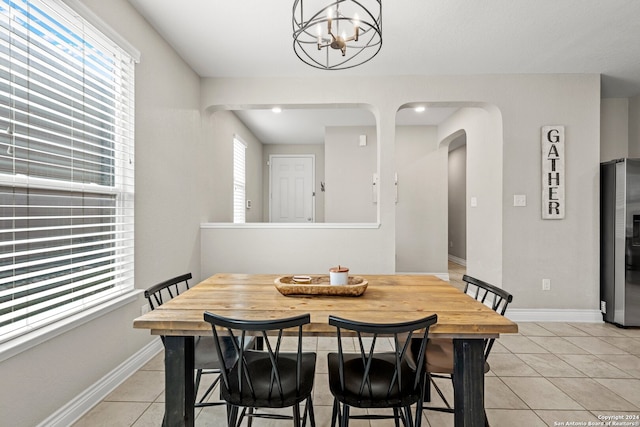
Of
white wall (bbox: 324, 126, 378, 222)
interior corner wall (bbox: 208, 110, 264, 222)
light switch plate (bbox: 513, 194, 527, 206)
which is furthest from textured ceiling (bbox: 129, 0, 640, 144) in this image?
white wall (bbox: 324, 126, 378, 222)

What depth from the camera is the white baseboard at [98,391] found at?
177 centimetres

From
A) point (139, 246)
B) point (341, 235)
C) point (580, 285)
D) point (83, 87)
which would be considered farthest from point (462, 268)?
point (83, 87)

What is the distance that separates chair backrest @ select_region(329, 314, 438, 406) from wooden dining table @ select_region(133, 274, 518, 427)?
0.33ft

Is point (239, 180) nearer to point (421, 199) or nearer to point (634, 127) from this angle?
point (421, 199)

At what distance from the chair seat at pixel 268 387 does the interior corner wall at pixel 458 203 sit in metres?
6.35

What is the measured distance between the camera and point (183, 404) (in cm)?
141

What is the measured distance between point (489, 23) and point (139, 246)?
3.17 meters

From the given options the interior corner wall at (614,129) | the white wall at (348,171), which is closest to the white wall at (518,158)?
the interior corner wall at (614,129)

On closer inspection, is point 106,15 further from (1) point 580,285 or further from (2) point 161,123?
(1) point 580,285

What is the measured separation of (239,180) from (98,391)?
3796mm

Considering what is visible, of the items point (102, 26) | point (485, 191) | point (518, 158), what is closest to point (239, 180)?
point (102, 26)

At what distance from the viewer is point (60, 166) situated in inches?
71.1

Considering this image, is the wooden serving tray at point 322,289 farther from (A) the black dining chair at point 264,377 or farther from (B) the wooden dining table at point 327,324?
(A) the black dining chair at point 264,377

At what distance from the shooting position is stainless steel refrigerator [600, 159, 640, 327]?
129 inches
